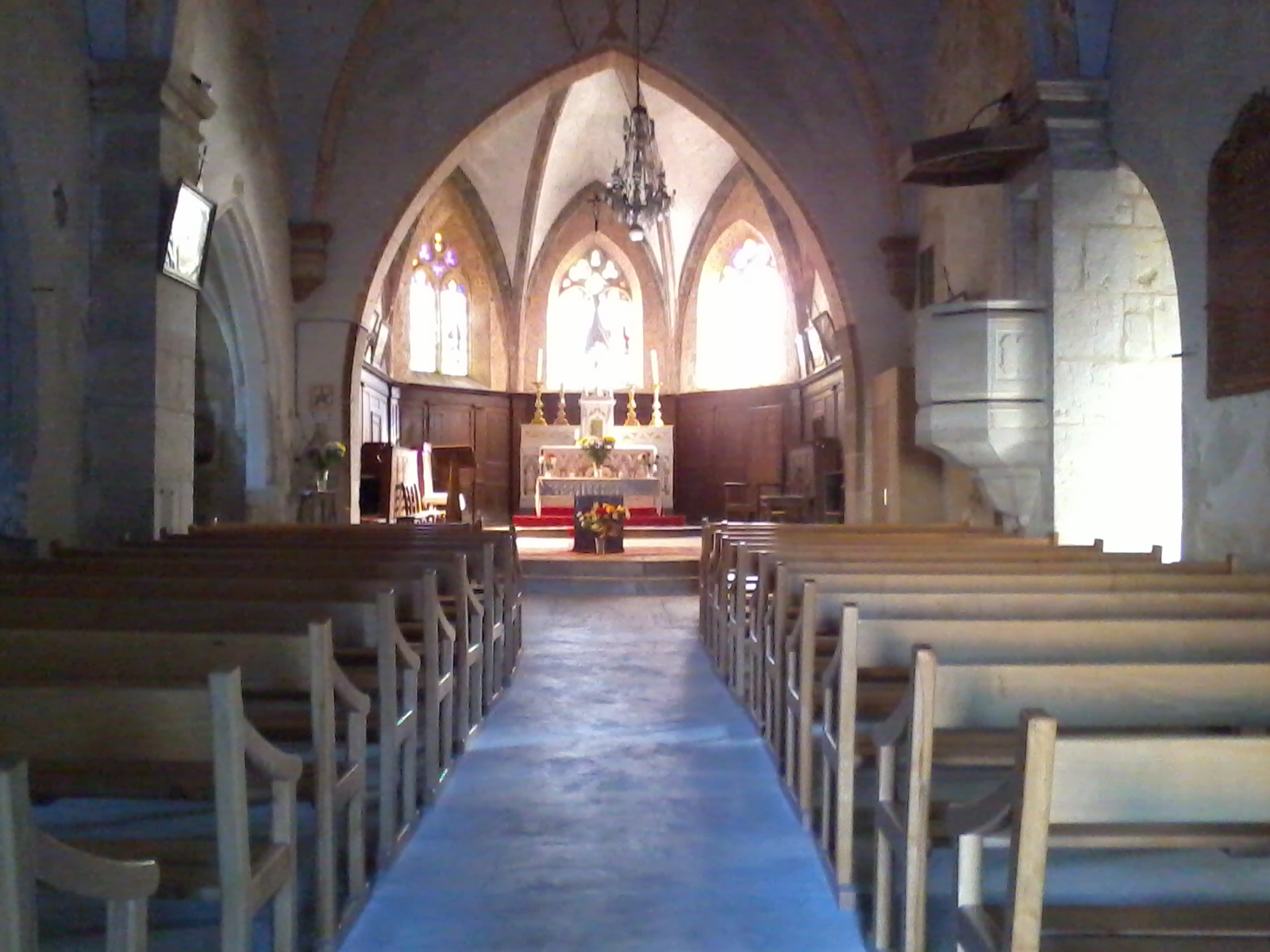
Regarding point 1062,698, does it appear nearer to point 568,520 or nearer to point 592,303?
point 568,520

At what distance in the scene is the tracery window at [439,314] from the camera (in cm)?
1734

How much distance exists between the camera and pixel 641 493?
50.1 feet

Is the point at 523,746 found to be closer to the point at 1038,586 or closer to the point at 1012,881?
the point at 1038,586

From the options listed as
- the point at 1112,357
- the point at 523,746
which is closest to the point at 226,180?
the point at 523,746

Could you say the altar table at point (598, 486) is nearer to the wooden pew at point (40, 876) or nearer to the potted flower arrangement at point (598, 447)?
the potted flower arrangement at point (598, 447)

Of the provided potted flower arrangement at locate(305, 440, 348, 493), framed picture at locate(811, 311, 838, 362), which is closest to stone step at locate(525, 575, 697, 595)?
potted flower arrangement at locate(305, 440, 348, 493)

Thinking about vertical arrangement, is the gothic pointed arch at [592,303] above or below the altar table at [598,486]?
above

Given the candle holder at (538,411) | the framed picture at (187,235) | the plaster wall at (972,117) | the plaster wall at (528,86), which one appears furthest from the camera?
the candle holder at (538,411)

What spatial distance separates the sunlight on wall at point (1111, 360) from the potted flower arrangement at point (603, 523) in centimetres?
514

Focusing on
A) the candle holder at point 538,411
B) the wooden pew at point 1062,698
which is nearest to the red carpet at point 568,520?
the candle holder at point 538,411

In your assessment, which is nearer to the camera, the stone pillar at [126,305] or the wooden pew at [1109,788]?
the wooden pew at [1109,788]

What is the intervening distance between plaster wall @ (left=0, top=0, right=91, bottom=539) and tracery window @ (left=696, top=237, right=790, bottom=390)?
1251 centimetres

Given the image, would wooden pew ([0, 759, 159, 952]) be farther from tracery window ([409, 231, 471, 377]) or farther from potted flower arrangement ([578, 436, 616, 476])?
tracery window ([409, 231, 471, 377])

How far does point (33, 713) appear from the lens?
1.97 metres
